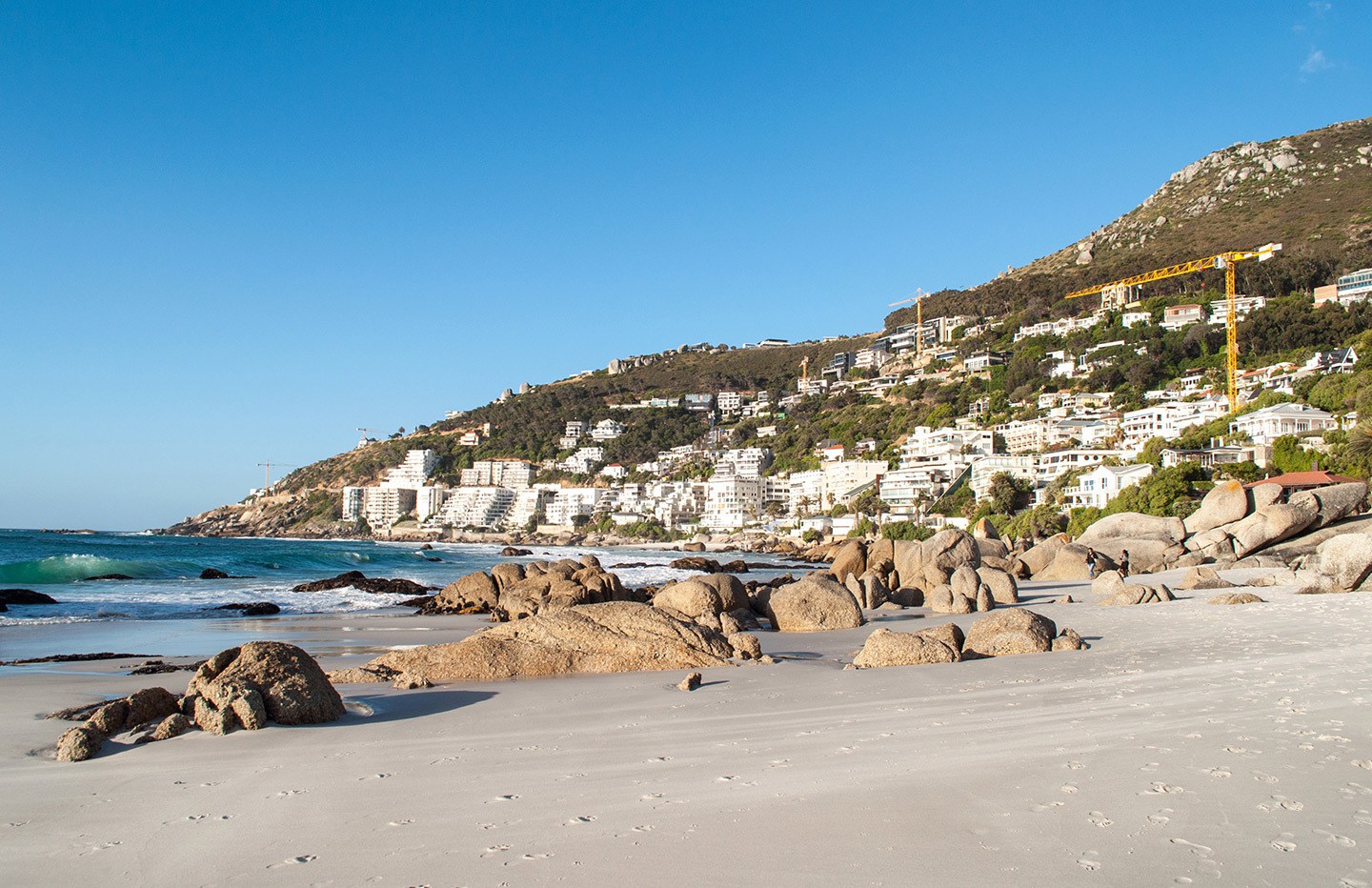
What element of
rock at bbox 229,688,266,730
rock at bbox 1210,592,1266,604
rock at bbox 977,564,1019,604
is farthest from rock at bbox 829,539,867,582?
rock at bbox 229,688,266,730

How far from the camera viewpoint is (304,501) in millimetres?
141250

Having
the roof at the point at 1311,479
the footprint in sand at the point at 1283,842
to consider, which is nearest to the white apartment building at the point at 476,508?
the roof at the point at 1311,479

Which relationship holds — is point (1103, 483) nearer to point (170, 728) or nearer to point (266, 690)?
point (266, 690)

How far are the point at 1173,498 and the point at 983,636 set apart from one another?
39.5m

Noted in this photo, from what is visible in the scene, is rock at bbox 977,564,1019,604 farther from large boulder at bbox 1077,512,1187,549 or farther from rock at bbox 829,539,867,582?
large boulder at bbox 1077,512,1187,549

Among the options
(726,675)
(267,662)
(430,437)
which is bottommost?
(726,675)

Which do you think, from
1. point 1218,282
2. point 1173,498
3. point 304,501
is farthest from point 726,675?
point 304,501

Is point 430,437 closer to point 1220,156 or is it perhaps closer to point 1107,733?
point 1220,156

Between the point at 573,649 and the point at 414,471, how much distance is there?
14205 centimetres

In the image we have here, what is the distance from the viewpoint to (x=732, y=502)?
106m

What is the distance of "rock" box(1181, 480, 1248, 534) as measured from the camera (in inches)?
1126

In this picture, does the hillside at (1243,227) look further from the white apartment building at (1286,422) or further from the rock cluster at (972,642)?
the rock cluster at (972,642)

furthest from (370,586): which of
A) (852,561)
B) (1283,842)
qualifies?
(1283,842)

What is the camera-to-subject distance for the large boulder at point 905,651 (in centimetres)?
1020
